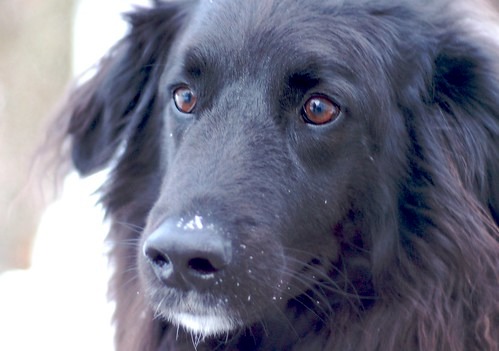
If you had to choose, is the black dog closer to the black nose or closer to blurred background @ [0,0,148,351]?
the black nose

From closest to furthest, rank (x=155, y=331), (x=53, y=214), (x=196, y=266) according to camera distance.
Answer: (x=196, y=266) → (x=155, y=331) → (x=53, y=214)

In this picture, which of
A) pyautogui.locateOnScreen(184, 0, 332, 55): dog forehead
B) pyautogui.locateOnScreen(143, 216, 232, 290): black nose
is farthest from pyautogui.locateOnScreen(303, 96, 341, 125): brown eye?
pyautogui.locateOnScreen(143, 216, 232, 290): black nose

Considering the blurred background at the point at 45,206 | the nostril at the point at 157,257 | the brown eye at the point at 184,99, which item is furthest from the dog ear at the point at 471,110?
the blurred background at the point at 45,206

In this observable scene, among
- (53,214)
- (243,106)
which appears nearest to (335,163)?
(243,106)

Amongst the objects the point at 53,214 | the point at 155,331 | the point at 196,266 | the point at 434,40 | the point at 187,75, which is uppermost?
the point at 434,40

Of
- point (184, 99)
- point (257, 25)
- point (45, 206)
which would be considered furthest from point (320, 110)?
point (45, 206)

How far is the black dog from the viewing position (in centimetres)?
221

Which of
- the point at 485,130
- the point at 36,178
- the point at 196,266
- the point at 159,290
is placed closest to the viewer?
the point at 196,266

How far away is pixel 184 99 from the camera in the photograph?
246cm

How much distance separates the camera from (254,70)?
7.45ft

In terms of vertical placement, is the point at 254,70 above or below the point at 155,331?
above

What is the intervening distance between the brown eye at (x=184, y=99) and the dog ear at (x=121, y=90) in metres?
0.33

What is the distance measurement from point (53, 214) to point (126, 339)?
1451 millimetres

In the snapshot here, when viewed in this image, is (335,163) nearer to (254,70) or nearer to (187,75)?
(254,70)
